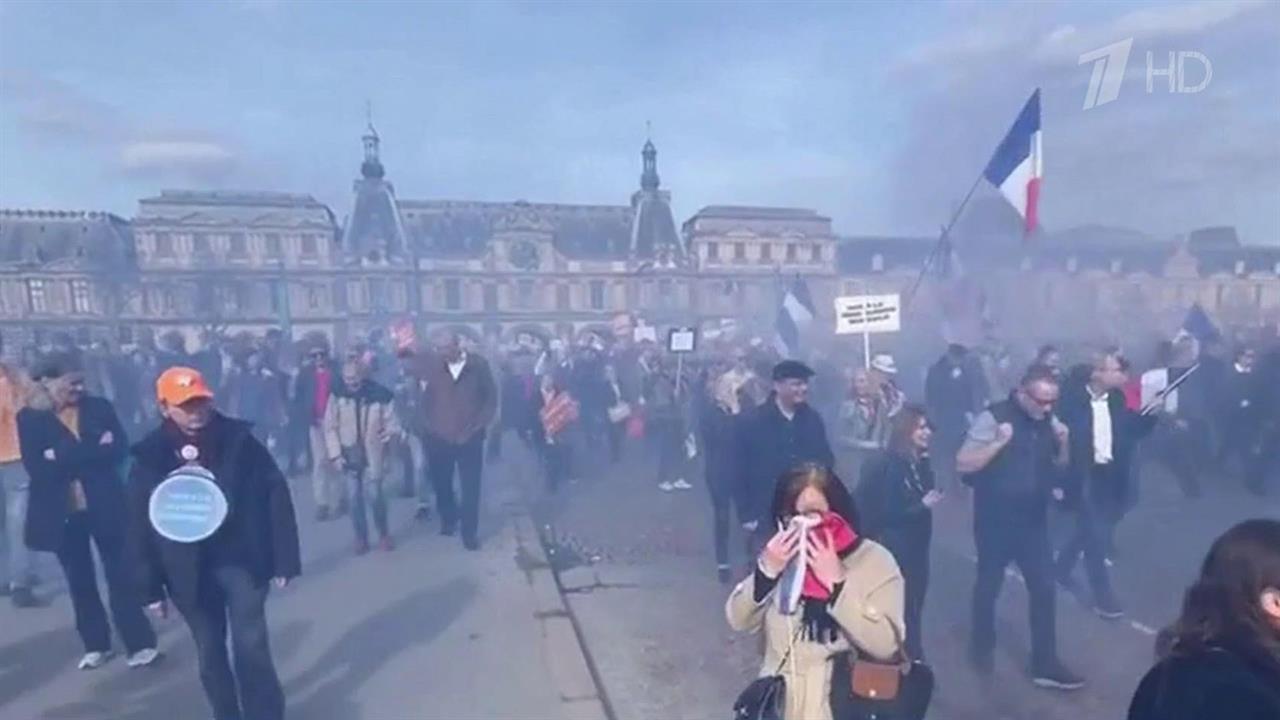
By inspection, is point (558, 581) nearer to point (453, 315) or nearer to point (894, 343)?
point (894, 343)

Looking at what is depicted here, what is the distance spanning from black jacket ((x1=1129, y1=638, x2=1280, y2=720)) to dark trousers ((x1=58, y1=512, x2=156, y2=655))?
14.3ft

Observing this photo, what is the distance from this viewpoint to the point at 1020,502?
4.11 m

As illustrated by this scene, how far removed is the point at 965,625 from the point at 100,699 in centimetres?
439

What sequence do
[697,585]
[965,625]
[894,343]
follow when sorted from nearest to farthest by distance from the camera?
[965,625], [697,585], [894,343]

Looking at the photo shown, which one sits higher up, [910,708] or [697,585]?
[910,708]

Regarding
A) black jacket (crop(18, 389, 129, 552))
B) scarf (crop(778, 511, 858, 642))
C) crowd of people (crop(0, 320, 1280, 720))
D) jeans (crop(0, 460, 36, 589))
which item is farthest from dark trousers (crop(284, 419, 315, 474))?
scarf (crop(778, 511, 858, 642))

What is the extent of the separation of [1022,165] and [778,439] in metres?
5.17

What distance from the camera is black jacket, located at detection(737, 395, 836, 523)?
445cm

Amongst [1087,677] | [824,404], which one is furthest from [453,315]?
[1087,677]

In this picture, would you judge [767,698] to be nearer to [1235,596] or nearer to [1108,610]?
[1235,596]

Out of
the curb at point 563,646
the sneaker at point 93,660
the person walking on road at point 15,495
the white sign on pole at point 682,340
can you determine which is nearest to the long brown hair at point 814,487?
the curb at point 563,646

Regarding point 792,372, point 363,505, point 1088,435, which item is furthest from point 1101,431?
point 363,505

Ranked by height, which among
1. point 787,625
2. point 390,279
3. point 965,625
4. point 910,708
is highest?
point 390,279

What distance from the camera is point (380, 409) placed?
6309 mm
